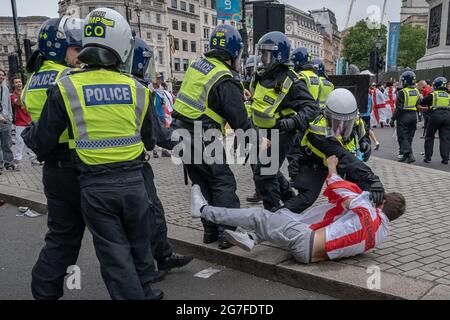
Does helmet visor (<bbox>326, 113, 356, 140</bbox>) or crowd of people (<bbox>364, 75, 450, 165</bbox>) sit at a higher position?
helmet visor (<bbox>326, 113, 356, 140</bbox>)

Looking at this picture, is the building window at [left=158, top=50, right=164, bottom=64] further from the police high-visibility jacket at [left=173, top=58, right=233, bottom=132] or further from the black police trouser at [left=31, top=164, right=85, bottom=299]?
the black police trouser at [left=31, top=164, right=85, bottom=299]

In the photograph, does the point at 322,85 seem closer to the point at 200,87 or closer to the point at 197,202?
the point at 200,87

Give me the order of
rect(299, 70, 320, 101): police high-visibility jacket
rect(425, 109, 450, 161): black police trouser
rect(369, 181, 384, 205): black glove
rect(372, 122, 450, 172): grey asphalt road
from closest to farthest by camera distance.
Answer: rect(369, 181, 384, 205): black glove
rect(299, 70, 320, 101): police high-visibility jacket
rect(372, 122, 450, 172): grey asphalt road
rect(425, 109, 450, 161): black police trouser

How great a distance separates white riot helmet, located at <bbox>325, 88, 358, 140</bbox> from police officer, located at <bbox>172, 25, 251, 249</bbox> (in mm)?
743

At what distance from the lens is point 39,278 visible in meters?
3.16

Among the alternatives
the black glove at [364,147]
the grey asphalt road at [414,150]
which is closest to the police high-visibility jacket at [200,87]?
the black glove at [364,147]

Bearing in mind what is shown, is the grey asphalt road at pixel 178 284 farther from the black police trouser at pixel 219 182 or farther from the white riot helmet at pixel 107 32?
the white riot helmet at pixel 107 32

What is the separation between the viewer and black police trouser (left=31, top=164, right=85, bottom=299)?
3.09 m

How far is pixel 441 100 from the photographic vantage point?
1026 cm

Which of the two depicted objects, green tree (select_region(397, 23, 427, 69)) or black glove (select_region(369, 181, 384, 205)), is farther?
green tree (select_region(397, 23, 427, 69))

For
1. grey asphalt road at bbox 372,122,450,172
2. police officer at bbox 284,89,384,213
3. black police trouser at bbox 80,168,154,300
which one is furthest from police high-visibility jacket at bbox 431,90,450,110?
black police trouser at bbox 80,168,154,300

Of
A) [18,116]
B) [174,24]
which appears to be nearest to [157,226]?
[18,116]

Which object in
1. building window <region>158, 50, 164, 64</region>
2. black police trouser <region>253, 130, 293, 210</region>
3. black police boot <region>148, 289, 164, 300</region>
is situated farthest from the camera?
building window <region>158, 50, 164, 64</region>

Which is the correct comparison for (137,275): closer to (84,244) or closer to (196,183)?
(196,183)
